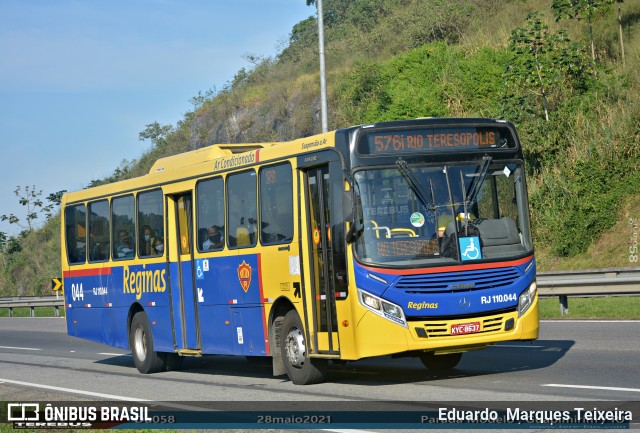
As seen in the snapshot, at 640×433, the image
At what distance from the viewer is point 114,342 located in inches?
784

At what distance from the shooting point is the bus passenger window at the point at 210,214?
16.1 m

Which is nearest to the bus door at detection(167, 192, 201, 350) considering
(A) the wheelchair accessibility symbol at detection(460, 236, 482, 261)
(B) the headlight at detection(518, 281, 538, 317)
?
(A) the wheelchair accessibility symbol at detection(460, 236, 482, 261)

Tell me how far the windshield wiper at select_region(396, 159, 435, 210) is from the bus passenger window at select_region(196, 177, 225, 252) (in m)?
4.03

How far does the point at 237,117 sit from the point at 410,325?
132 ft

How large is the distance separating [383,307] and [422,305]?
45cm

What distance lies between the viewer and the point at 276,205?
14.6m

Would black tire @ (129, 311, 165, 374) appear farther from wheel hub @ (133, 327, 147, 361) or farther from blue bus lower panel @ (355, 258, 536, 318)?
blue bus lower panel @ (355, 258, 536, 318)

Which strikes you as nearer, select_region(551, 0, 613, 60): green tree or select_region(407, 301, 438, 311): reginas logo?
select_region(407, 301, 438, 311): reginas logo

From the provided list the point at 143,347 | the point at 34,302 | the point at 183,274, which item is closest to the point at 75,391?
the point at 183,274

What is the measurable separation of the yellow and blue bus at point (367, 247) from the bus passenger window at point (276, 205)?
1.1 inches

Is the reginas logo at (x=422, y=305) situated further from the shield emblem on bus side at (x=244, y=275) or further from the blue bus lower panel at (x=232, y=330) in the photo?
the shield emblem on bus side at (x=244, y=275)

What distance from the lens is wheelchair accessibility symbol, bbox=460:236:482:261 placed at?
41.4ft

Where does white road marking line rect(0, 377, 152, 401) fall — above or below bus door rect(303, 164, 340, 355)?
below

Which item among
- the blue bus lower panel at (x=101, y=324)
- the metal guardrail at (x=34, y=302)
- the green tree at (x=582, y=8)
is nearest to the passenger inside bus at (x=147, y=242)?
the blue bus lower panel at (x=101, y=324)
